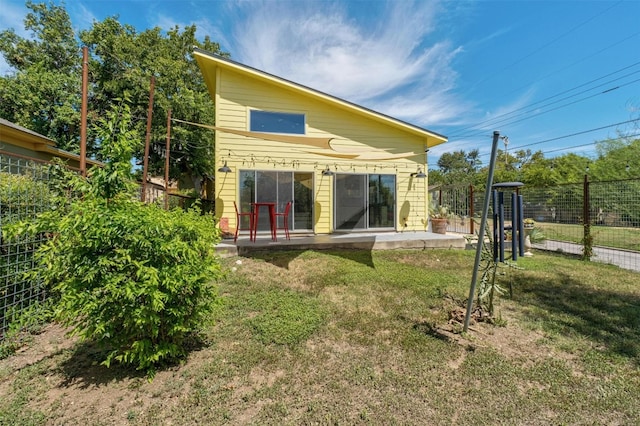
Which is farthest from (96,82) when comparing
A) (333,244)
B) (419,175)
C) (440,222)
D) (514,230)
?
(514,230)

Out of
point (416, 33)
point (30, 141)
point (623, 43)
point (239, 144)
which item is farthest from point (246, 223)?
point (623, 43)

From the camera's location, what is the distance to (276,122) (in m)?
7.22

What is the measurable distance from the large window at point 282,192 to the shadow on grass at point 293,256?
61.6 inches

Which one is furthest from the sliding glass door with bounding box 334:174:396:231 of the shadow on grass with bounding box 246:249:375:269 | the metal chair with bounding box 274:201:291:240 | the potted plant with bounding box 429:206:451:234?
the shadow on grass with bounding box 246:249:375:269

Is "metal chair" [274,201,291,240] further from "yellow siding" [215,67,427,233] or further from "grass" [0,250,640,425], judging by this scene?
"grass" [0,250,640,425]

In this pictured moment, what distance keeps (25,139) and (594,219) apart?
13885 millimetres

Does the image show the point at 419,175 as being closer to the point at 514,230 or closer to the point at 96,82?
the point at 514,230

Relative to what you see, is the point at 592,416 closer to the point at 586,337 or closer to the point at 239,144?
the point at 586,337

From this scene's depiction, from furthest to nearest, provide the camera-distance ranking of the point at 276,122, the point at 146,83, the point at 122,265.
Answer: the point at 146,83 → the point at 276,122 → the point at 122,265

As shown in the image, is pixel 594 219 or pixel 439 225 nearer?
pixel 594 219

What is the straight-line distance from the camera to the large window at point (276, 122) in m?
7.03

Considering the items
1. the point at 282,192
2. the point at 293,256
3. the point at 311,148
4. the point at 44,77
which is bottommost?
the point at 293,256

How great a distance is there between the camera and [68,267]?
1.85 metres

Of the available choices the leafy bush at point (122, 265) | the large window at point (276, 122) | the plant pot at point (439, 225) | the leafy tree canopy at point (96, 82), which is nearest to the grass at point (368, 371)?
the leafy bush at point (122, 265)
